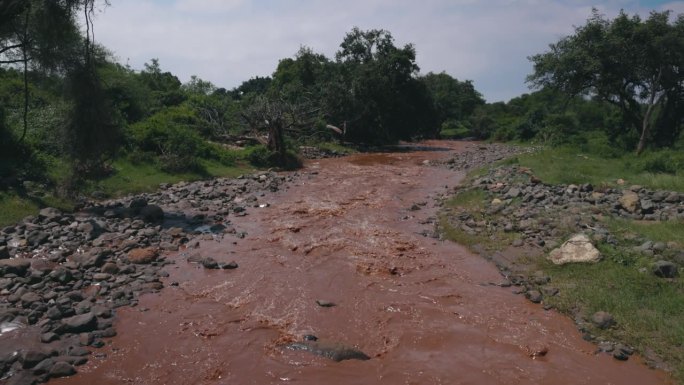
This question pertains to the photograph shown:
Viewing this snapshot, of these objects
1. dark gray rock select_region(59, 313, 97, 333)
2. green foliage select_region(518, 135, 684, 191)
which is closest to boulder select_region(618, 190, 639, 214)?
green foliage select_region(518, 135, 684, 191)

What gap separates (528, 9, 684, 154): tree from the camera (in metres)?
24.3

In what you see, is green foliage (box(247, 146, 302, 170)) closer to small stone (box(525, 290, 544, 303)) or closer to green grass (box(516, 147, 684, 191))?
green grass (box(516, 147, 684, 191))

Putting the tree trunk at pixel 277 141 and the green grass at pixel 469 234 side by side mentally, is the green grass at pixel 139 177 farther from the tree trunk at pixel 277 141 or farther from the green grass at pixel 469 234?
the green grass at pixel 469 234

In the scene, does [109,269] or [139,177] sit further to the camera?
[139,177]

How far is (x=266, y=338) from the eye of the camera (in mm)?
7758

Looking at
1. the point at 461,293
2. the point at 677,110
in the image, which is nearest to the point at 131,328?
the point at 461,293

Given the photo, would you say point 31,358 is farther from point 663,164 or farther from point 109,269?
point 663,164

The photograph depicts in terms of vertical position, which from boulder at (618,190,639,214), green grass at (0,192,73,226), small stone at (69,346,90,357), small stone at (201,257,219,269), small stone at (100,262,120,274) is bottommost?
small stone at (69,346,90,357)

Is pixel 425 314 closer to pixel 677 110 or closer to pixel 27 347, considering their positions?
pixel 27 347

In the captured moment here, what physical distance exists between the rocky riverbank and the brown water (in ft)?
1.43

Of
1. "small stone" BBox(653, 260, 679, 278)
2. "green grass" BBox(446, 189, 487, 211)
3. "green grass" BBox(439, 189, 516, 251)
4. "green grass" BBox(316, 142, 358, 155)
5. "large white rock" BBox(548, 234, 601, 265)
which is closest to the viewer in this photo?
"small stone" BBox(653, 260, 679, 278)

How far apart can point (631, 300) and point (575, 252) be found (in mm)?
2074

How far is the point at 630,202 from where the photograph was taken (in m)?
13.6

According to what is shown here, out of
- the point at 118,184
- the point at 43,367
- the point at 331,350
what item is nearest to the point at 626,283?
the point at 331,350
